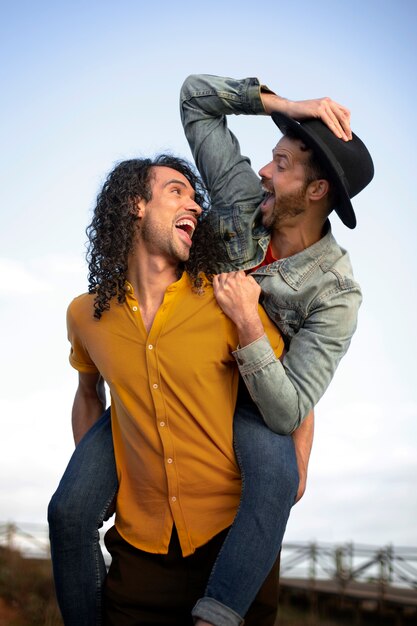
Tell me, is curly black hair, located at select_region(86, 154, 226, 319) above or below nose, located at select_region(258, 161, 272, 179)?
below

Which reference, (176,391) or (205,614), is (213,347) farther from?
(205,614)

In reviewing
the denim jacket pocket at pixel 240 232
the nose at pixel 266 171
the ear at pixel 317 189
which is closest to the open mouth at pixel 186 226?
the denim jacket pocket at pixel 240 232

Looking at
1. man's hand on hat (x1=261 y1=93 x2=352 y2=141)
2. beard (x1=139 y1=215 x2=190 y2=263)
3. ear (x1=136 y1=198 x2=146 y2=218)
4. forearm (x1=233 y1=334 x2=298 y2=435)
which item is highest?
man's hand on hat (x1=261 y1=93 x2=352 y2=141)

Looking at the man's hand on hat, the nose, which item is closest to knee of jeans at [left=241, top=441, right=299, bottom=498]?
the nose

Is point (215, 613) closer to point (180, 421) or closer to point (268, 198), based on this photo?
point (180, 421)

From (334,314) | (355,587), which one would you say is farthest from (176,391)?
(355,587)

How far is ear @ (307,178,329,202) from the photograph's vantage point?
15.8 ft

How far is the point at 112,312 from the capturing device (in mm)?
4727

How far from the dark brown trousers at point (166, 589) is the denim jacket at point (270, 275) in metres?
0.80

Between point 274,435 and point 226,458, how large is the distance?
29 centimetres

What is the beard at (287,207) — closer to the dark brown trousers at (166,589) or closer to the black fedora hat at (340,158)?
the black fedora hat at (340,158)

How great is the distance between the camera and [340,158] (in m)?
4.73

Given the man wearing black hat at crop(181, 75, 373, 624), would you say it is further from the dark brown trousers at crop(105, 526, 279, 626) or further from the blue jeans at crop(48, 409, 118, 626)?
the blue jeans at crop(48, 409, 118, 626)

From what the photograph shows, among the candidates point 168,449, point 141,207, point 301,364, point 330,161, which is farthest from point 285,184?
point 168,449
